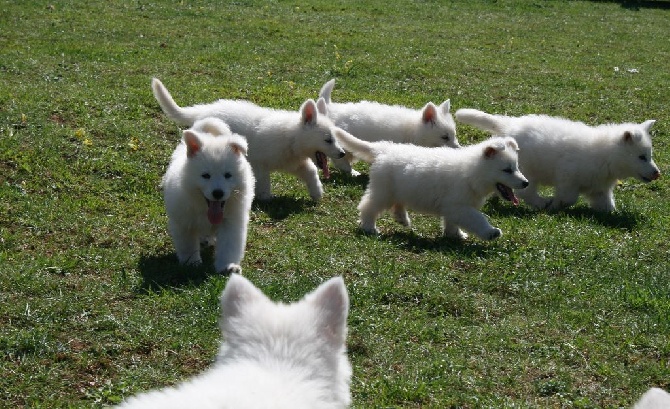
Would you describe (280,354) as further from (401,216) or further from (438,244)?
(401,216)

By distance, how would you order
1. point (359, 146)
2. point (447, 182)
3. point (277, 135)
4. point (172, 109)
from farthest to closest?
point (172, 109) → point (277, 135) → point (359, 146) → point (447, 182)

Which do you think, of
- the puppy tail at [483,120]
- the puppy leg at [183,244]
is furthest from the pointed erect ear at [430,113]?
the puppy leg at [183,244]

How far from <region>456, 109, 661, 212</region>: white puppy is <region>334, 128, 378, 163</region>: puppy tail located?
2091mm

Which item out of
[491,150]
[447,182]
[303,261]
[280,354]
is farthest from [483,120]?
[280,354]

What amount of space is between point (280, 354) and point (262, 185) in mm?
6716

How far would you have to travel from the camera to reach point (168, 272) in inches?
262

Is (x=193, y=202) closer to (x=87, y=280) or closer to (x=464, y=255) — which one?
(x=87, y=280)

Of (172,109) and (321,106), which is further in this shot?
(321,106)

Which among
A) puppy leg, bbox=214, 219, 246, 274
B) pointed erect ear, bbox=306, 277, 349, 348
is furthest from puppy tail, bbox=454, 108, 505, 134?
pointed erect ear, bbox=306, 277, 349, 348

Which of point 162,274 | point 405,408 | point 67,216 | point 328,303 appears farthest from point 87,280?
point 328,303

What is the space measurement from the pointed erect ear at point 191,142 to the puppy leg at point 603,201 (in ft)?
16.2

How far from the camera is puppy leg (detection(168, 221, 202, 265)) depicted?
7.02 m

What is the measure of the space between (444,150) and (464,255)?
61.2 inches

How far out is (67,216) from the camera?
25.6 feet
